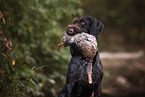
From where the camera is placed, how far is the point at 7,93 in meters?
2.45

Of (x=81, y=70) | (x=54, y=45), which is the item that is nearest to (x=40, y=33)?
(x=54, y=45)

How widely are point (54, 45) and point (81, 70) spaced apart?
3.18 metres

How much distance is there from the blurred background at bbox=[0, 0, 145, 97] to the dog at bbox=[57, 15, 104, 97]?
0.59m

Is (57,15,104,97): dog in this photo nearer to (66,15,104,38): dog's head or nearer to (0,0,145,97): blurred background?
(66,15,104,38): dog's head

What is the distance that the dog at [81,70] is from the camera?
201cm

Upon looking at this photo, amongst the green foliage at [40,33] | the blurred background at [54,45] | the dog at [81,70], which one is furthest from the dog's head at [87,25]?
the green foliage at [40,33]

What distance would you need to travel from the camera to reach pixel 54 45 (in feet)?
16.8

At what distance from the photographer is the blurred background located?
110 inches

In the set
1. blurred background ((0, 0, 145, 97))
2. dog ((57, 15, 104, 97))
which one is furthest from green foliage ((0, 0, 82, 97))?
dog ((57, 15, 104, 97))

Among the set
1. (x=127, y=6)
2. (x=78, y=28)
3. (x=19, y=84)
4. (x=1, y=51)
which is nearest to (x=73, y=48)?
(x=78, y=28)

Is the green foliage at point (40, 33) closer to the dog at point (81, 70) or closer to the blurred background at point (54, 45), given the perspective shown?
the blurred background at point (54, 45)

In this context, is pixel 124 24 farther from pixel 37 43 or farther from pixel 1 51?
pixel 1 51

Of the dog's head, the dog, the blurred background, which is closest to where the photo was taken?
the dog

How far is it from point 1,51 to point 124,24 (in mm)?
11534
